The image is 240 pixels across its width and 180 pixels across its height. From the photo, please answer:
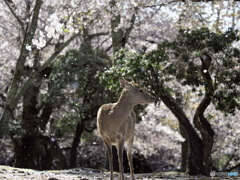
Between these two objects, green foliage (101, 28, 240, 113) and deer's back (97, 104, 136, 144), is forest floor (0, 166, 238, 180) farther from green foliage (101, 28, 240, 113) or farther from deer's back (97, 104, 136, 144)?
green foliage (101, 28, 240, 113)

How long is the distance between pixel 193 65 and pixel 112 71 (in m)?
2.30

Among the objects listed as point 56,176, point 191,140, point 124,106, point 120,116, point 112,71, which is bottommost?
point 56,176

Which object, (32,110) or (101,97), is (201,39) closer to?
(101,97)

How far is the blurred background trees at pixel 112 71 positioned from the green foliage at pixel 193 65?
0.03m

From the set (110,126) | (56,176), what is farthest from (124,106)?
(56,176)

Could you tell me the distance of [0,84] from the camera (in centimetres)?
1805

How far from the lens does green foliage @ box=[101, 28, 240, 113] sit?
32.3ft

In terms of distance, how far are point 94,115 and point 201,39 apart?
6.27 meters

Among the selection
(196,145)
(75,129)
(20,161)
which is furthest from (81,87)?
(196,145)

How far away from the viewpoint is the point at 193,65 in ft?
33.7

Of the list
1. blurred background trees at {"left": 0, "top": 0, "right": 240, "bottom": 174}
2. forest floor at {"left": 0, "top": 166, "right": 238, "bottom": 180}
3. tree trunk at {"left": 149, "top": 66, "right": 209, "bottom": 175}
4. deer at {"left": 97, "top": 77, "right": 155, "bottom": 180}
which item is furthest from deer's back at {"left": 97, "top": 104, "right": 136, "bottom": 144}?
tree trunk at {"left": 149, "top": 66, "right": 209, "bottom": 175}

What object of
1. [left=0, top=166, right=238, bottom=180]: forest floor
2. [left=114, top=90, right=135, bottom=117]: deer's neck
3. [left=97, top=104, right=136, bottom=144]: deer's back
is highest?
[left=114, top=90, right=135, bottom=117]: deer's neck

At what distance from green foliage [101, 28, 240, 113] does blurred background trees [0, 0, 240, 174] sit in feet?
0.09

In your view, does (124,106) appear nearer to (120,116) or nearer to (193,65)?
(120,116)
